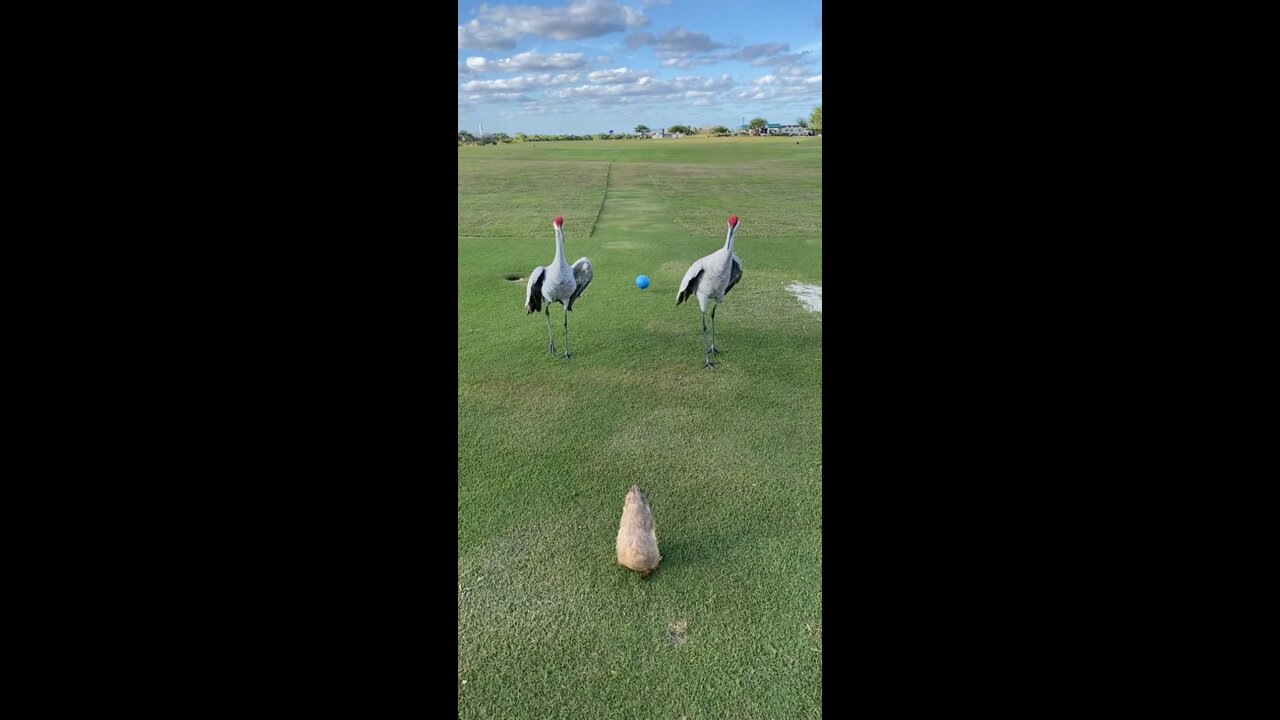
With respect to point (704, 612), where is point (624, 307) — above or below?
above

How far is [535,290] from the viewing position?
17.4 feet

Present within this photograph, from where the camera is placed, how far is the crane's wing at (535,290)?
5227mm

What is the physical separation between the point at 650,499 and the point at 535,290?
7.89 feet

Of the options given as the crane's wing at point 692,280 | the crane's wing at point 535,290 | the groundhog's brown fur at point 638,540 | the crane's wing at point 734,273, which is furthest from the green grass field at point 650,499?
the crane's wing at point 734,273

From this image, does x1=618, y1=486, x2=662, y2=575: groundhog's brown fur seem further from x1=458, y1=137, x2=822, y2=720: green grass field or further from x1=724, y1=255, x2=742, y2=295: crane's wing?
x1=724, y1=255, x2=742, y2=295: crane's wing

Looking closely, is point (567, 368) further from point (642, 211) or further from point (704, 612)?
point (642, 211)

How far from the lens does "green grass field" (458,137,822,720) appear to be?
7.40 ft

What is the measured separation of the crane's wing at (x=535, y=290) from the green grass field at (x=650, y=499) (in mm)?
367

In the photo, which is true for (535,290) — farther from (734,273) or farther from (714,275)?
(734,273)

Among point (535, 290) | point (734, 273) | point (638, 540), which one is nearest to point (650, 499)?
point (638, 540)

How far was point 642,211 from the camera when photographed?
13.4m
